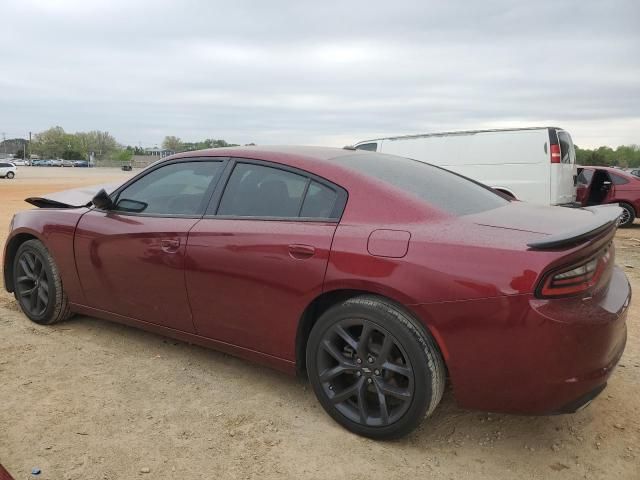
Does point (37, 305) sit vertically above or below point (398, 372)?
below

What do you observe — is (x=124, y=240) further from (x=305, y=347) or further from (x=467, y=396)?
(x=467, y=396)

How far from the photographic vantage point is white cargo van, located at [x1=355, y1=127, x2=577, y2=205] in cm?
937

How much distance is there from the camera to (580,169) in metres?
12.3

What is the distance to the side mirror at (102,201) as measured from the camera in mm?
3709

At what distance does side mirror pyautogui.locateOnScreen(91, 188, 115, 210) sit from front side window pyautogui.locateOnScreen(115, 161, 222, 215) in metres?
0.05

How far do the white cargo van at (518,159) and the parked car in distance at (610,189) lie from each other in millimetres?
2142

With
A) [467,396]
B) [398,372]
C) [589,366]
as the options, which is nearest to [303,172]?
[398,372]

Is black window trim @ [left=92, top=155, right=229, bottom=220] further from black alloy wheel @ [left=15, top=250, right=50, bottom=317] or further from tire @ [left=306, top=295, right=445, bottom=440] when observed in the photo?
tire @ [left=306, top=295, right=445, bottom=440]

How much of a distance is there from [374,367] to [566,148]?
8.52 m

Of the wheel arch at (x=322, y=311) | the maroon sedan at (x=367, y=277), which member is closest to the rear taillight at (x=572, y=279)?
the maroon sedan at (x=367, y=277)

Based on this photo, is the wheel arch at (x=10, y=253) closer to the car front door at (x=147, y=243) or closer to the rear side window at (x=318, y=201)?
the car front door at (x=147, y=243)

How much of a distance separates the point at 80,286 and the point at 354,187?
7.66ft

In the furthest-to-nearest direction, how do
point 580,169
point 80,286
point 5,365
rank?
point 580,169, point 80,286, point 5,365

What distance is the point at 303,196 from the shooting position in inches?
117
